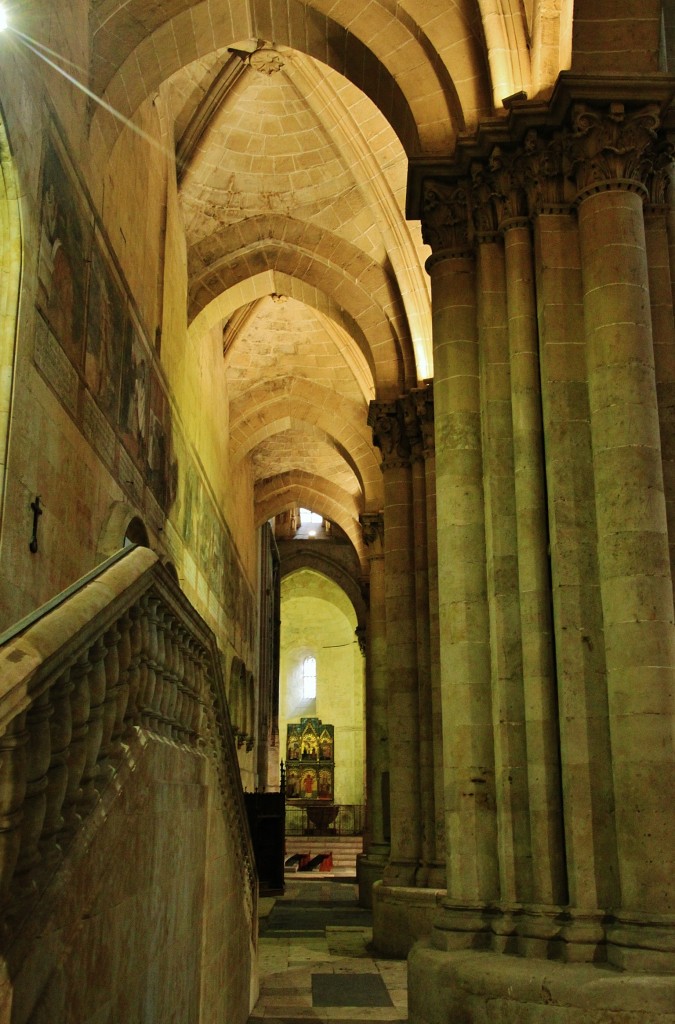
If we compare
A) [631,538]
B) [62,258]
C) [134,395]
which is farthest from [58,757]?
[134,395]

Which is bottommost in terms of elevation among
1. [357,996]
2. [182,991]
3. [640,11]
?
[357,996]

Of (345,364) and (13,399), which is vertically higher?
(345,364)

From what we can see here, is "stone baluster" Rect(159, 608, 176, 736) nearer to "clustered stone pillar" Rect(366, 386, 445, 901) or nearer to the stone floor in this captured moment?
the stone floor

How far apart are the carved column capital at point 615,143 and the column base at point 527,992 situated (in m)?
4.92

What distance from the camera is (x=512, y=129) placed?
741 centimetres

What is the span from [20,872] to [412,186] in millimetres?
6662

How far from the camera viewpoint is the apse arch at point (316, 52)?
8.35m

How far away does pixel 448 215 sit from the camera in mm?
8070

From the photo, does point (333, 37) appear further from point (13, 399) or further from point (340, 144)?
point (13, 399)

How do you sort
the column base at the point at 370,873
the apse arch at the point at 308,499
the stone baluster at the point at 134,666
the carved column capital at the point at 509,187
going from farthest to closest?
1. the apse arch at the point at 308,499
2. the column base at the point at 370,873
3. the carved column capital at the point at 509,187
4. the stone baluster at the point at 134,666

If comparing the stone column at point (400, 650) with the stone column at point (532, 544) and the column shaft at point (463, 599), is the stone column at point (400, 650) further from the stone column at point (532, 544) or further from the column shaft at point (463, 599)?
the stone column at point (532, 544)

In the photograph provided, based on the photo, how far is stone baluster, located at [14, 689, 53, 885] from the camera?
286 centimetres

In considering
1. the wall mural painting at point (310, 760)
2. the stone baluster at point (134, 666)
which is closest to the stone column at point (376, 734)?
the stone baluster at point (134, 666)

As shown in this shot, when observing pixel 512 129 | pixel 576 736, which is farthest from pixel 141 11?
pixel 576 736
